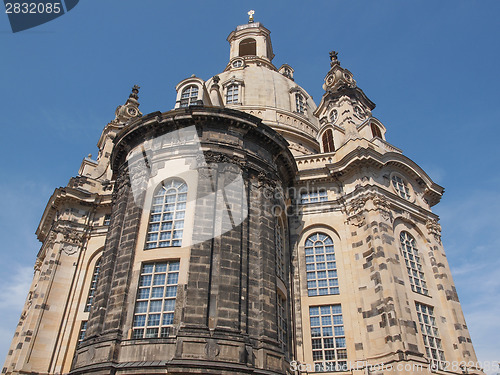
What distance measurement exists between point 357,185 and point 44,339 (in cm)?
2216

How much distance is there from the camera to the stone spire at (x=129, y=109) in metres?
37.2

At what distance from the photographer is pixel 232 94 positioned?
41.1 m

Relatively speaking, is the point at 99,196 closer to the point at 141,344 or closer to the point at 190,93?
the point at 190,93

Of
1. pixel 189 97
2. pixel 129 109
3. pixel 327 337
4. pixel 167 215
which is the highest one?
pixel 129 109

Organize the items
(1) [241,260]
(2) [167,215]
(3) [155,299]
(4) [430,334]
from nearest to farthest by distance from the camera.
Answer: (3) [155,299] < (1) [241,260] < (2) [167,215] < (4) [430,334]

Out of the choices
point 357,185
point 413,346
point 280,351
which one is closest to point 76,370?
point 280,351

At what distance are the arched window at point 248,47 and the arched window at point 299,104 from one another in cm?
1606

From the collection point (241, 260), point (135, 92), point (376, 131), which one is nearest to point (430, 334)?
point (241, 260)

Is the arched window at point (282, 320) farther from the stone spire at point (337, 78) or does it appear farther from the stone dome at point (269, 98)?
the stone spire at point (337, 78)

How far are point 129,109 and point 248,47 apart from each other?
2483 centimetres

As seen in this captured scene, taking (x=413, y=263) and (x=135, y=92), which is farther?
(x=135, y=92)

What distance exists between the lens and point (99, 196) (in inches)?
1185

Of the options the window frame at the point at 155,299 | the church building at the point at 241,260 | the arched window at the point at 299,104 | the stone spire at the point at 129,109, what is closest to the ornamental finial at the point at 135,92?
the stone spire at the point at 129,109

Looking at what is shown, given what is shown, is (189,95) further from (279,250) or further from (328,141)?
(279,250)
